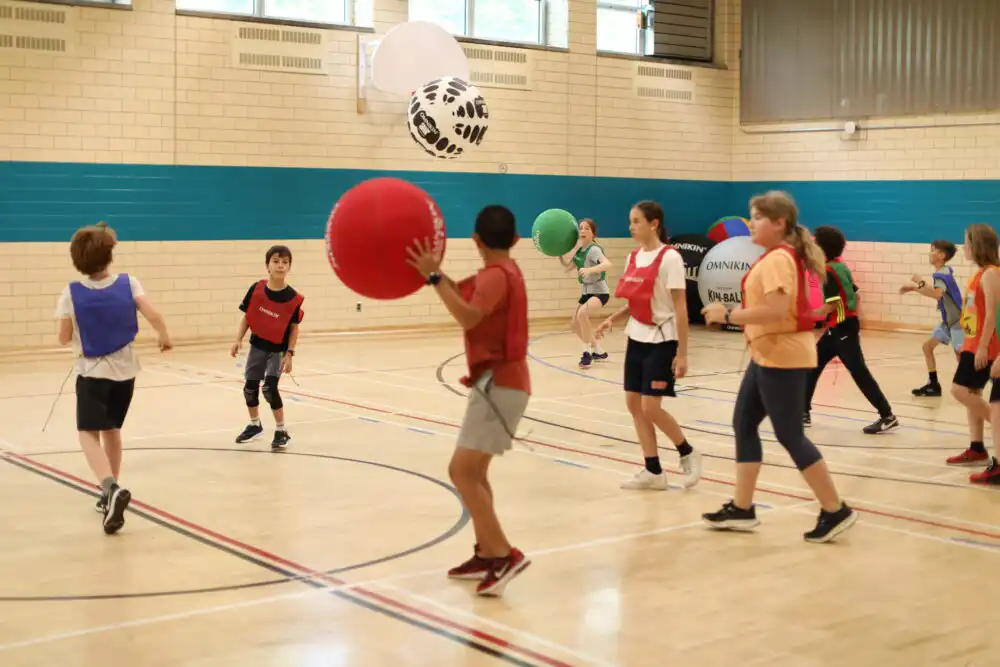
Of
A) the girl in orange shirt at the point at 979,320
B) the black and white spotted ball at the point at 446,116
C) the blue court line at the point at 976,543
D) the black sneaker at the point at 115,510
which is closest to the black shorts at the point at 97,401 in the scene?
the black sneaker at the point at 115,510

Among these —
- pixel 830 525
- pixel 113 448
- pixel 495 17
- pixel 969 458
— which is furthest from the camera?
pixel 495 17

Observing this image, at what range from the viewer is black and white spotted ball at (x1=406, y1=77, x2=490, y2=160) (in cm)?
1393

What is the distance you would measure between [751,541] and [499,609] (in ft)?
5.67

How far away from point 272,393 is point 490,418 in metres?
3.77

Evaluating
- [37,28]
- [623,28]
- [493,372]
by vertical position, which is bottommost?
[493,372]

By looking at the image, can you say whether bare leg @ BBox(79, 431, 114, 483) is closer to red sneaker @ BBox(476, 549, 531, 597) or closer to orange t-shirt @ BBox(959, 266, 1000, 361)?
red sneaker @ BBox(476, 549, 531, 597)

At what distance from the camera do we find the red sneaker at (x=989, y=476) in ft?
24.5

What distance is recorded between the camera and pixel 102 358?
6.27 m

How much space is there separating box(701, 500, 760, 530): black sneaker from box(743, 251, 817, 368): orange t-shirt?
0.85m

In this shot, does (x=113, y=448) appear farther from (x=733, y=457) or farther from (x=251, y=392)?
(x=733, y=457)

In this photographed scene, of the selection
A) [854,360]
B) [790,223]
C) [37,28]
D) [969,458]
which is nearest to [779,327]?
[790,223]

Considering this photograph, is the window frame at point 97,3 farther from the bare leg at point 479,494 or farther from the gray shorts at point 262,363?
the bare leg at point 479,494

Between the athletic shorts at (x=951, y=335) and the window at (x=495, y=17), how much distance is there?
29.4 feet

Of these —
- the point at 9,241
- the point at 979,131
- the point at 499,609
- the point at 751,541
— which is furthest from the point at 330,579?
the point at 979,131
